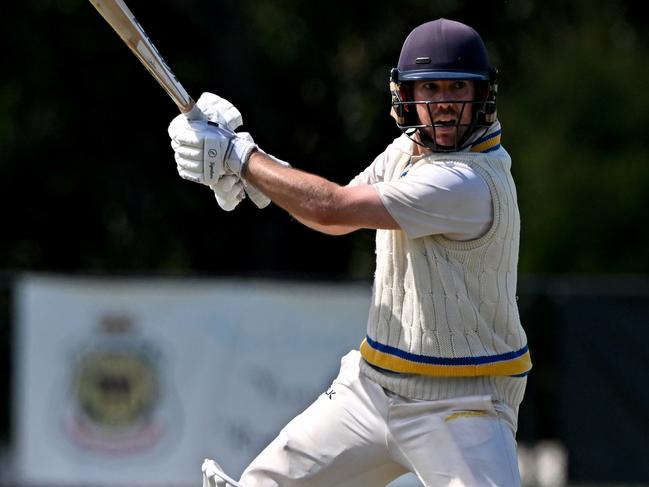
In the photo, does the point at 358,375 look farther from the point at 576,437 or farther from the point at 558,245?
the point at 558,245

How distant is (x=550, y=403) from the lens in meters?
10.3

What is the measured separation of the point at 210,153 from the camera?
4.53 metres

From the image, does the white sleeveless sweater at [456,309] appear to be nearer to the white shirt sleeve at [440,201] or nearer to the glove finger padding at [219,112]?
the white shirt sleeve at [440,201]

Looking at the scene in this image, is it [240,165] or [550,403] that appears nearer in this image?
[240,165]

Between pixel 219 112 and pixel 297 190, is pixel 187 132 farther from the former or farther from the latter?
pixel 297 190

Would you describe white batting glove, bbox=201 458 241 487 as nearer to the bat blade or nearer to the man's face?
the bat blade

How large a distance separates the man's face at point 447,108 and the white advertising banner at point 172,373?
5423mm

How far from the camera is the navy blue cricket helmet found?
4461 millimetres

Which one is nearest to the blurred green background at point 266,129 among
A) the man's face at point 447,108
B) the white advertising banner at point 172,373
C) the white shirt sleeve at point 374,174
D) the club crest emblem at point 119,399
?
the white advertising banner at point 172,373

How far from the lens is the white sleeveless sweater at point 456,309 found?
4.43 metres

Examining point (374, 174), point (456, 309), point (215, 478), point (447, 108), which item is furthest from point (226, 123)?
point (215, 478)

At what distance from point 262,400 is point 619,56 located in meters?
7.76

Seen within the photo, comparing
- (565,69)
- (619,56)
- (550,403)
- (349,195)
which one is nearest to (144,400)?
(550,403)

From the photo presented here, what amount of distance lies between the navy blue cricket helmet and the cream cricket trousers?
33.5 inches
